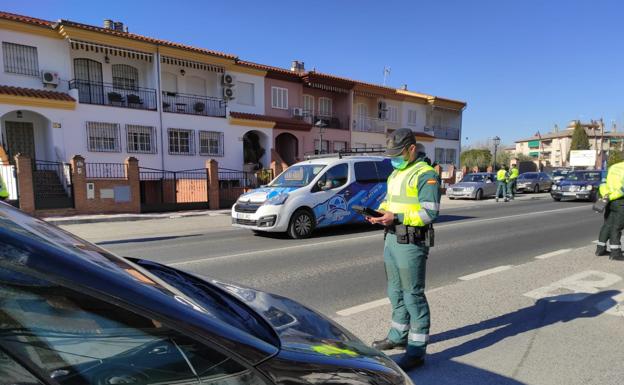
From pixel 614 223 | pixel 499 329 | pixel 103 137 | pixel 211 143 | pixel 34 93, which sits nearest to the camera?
pixel 499 329

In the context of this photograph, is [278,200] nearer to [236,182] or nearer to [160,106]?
[236,182]

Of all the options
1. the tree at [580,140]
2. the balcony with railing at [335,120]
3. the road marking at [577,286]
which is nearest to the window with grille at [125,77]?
the balcony with railing at [335,120]

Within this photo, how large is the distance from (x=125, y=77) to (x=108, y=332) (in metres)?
22.2

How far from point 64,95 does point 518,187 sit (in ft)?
96.7

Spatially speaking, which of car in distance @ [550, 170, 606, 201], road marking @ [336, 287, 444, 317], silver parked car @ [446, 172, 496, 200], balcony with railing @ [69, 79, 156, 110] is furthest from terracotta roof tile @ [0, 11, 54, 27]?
car in distance @ [550, 170, 606, 201]

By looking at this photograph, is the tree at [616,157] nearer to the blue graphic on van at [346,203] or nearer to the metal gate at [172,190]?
the blue graphic on van at [346,203]

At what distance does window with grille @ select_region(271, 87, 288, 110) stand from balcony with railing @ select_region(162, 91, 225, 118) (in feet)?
13.1

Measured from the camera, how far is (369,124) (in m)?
31.9

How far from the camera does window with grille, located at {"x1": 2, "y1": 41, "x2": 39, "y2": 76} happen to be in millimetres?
16766

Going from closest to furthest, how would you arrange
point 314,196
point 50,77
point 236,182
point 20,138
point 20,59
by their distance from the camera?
point 314,196, point 20,59, point 50,77, point 20,138, point 236,182

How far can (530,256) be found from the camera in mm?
7617

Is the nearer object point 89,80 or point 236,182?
point 89,80

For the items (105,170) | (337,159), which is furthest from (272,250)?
(105,170)

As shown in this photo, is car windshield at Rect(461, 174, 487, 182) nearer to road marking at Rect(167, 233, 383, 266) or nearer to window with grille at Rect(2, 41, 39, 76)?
road marking at Rect(167, 233, 383, 266)
